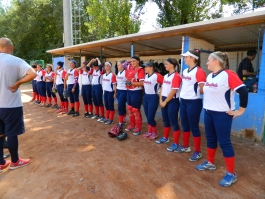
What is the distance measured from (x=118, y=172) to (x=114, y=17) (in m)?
15.1

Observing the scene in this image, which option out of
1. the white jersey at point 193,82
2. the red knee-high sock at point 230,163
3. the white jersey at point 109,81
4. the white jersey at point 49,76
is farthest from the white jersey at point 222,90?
the white jersey at point 49,76

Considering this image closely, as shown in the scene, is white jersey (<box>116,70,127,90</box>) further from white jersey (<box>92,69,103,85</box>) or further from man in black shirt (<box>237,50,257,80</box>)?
man in black shirt (<box>237,50,257,80</box>)

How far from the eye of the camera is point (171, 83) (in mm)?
3709

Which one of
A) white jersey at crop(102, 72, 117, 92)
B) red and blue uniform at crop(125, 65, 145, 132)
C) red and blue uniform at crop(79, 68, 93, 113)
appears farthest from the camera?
red and blue uniform at crop(79, 68, 93, 113)

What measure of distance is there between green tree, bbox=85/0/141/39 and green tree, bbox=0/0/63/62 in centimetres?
892

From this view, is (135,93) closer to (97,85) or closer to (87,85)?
(97,85)

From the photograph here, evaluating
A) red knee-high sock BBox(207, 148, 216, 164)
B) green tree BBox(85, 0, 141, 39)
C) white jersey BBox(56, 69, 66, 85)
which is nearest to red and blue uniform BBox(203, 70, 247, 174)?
red knee-high sock BBox(207, 148, 216, 164)

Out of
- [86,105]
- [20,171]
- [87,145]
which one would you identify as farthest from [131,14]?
[20,171]

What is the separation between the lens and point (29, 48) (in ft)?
83.6

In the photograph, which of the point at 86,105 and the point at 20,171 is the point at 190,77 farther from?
the point at 86,105

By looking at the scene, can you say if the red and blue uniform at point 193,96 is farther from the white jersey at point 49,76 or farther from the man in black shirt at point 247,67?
the white jersey at point 49,76

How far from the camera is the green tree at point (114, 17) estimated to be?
625 inches

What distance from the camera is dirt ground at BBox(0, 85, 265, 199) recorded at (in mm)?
2551

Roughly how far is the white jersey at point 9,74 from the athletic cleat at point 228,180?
3.04m
